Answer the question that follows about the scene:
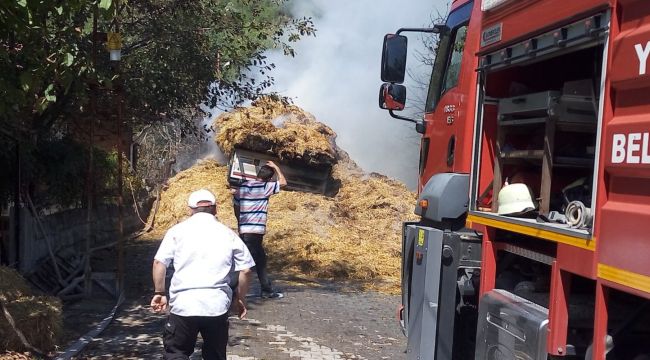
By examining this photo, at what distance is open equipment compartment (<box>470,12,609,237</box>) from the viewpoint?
3774 millimetres

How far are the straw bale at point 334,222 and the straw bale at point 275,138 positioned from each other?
0.90 metres

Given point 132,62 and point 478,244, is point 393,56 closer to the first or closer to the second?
point 478,244

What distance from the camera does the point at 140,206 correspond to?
17875 mm

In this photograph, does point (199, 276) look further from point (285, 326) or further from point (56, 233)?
point (56, 233)

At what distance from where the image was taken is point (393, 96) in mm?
6750

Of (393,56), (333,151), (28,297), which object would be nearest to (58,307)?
(28,297)

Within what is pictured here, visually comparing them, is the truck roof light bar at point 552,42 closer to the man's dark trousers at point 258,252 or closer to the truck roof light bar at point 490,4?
the truck roof light bar at point 490,4

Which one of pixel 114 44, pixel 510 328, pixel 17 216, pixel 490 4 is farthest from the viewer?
pixel 17 216

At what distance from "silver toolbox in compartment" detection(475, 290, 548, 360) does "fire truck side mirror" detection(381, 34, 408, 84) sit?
2632mm

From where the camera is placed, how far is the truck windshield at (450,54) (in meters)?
6.33

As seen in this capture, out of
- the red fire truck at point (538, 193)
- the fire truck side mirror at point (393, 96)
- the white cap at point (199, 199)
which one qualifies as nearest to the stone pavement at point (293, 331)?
the red fire truck at point (538, 193)

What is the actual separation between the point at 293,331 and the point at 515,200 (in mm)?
4426

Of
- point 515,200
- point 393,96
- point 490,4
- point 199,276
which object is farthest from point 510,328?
point 393,96

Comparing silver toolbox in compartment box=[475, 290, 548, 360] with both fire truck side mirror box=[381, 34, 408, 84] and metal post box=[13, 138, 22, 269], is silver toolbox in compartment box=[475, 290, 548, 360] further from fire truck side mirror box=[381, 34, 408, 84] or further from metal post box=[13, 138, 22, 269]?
metal post box=[13, 138, 22, 269]
